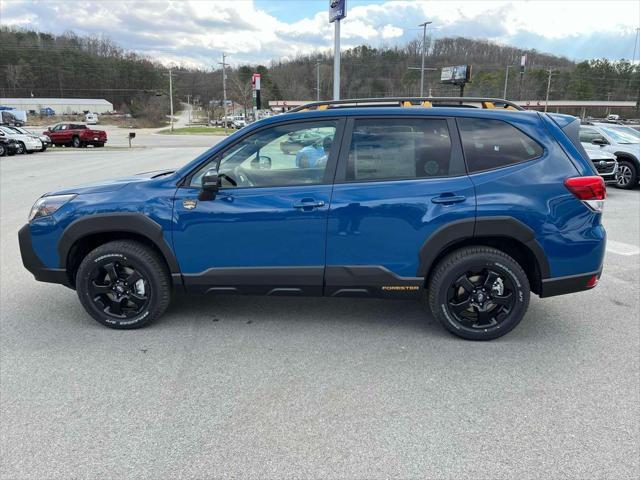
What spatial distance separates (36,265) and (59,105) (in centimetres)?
13040

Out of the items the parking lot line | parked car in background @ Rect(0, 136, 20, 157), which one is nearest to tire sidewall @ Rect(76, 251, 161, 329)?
the parking lot line

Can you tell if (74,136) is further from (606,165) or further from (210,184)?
(210,184)

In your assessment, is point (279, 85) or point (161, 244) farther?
point (279, 85)

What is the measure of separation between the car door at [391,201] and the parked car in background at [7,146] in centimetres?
2629

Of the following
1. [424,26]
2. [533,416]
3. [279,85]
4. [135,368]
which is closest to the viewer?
[533,416]

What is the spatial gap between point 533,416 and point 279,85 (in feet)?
400

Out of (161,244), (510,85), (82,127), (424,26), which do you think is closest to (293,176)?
(161,244)

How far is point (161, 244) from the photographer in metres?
3.88

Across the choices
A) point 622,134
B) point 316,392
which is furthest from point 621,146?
point 316,392

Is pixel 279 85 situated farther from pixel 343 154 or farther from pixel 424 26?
pixel 343 154

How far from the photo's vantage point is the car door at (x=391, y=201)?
11.9 ft

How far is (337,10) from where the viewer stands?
47.8ft

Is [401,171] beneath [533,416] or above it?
above

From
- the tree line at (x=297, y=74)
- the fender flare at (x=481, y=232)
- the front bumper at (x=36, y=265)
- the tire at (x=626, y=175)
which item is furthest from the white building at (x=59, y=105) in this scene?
the fender flare at (x=481, y=232)
